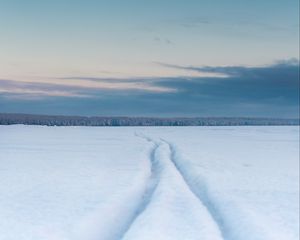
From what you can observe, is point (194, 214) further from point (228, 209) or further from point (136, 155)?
point (136, 155)

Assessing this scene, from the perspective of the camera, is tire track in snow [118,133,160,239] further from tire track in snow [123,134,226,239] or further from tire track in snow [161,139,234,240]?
tire track in snow [161,139,234,240]

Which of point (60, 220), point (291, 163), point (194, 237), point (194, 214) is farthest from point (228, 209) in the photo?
point (291, 163)

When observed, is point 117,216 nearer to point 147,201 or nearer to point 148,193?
point 147,201

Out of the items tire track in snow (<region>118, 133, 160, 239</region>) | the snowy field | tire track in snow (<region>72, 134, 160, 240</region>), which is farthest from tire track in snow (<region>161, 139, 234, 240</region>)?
tire track in snow (<region>72, 134, 160, 240</region>)

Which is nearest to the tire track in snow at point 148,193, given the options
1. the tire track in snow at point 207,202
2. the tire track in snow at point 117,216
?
the tire track in snow at point 117,216

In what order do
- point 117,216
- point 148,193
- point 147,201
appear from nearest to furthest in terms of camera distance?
point 117,216
point 147,201
point 148,193

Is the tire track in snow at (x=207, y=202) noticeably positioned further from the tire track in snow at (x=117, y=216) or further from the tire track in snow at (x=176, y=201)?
the tire track in snow at (x=117, y=216)

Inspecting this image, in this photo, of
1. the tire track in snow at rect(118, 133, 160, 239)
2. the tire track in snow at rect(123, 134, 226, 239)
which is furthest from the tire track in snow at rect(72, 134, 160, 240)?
the tire track in snow at rect(123, 134, 226, 239)

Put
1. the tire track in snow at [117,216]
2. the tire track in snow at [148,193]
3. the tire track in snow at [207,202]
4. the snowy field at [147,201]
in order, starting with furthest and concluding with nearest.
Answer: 1. the tire track in snow at [148,193]
2. the tire track in snow at [207,202]
3. the tire track in snow at [117,216]
4. the snowy field at [147,201]

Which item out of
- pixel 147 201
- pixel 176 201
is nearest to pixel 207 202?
pixel 176 201

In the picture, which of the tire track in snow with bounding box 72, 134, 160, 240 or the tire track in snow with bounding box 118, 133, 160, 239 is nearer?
the tire track in snow with bounding box 72, 134, 160, 240

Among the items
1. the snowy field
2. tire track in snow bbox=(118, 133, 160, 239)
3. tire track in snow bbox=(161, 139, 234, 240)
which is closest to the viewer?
the snowy field

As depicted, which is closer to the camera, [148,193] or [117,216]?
[117,216]

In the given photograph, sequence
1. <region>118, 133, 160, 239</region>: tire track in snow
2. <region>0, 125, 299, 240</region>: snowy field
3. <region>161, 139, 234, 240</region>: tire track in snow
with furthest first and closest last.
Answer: <region>118, 133, 160, 239</region>: tire track in snow < <region>161, 139, 234, 240</region>: tire track in snow < <region>0, 125, 299, 240</region>: snowy field
